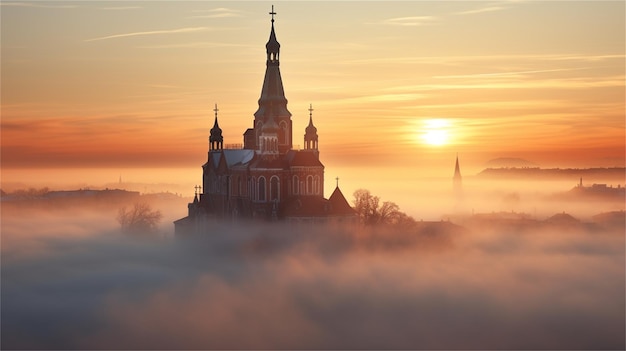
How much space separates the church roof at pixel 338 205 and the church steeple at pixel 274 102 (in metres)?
10.0

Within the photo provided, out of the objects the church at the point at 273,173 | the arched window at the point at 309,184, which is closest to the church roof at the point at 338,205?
the church at the point at 273,173

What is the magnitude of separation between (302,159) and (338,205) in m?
7.82

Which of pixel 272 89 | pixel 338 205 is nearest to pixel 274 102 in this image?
pixel 272 89

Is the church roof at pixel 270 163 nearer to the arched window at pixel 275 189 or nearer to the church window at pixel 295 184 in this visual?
the arched window at pixel 275 189

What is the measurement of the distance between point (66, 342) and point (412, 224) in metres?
62.4

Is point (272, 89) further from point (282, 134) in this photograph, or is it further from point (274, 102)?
point (282, 134)

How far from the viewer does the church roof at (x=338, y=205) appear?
111031mm

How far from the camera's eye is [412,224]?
145 m

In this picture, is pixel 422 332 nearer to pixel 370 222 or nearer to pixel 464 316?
pixel 464 316

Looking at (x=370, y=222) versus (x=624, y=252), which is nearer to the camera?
(x=370, y=222)

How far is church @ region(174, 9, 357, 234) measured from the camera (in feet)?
366

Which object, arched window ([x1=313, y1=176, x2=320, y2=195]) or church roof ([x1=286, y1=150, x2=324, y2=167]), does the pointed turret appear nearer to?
arched window ([x1=313, y1=176, x2=320, y2=195])

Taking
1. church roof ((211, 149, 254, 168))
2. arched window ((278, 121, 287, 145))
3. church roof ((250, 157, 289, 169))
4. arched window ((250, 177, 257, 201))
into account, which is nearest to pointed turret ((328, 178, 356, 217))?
church roof ((250, 157, 289, 169))

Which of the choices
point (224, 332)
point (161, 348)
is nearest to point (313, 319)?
point (224, 332)
